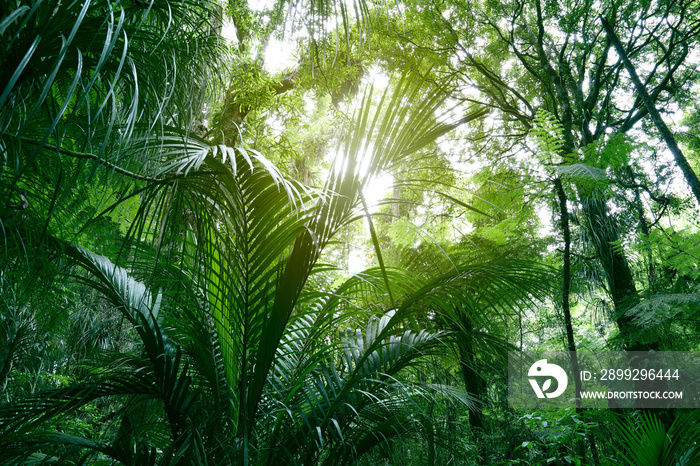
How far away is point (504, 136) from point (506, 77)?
1.43m

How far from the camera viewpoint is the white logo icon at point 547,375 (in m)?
3.90

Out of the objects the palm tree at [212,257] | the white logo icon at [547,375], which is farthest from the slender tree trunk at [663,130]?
the palm tree at [212,257]

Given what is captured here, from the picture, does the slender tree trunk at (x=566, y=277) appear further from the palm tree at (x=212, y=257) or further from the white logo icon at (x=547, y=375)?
the palm tree at (x=212, y=257)

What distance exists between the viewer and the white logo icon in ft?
12.8

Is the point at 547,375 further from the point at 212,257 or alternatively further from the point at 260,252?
the point at 212,257

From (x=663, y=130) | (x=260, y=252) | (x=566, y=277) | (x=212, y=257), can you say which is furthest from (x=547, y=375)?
(x=212, y=257)

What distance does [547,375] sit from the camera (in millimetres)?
4105

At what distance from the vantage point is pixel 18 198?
1454mm

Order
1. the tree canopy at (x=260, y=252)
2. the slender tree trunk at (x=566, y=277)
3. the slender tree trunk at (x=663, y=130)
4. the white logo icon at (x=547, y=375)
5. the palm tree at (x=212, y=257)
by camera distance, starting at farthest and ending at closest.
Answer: the white logo icon at (x=547, y=375) < the slender tree trunk at (x=663, y=130) < the slender tree trunk at (x=566, y=277) < the palm tree at (x=212, y=257) < the tree canopy at (x=260, y=252)

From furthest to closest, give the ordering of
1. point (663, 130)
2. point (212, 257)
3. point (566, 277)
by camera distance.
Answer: point (663, 130)
point (566, 277)
point (212, 257)

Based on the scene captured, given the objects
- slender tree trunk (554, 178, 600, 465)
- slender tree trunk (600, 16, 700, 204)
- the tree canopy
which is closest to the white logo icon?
the tree canopy

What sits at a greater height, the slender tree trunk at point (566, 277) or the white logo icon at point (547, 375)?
the slender tree trunk at point (566, 277)

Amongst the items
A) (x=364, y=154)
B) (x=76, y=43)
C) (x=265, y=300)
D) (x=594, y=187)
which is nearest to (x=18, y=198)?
(x=76, y=43)

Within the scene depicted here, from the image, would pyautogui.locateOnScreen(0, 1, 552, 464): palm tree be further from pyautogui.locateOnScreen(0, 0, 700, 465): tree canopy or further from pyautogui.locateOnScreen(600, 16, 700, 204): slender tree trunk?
pyautogui.locateOnScreen(600, 16, 700, 204): slender tree trunk
